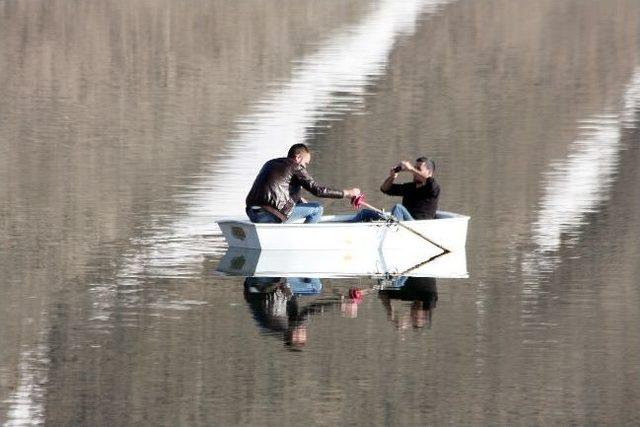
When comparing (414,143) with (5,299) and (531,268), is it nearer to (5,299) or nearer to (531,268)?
(531,268)

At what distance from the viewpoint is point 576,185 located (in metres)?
38.1

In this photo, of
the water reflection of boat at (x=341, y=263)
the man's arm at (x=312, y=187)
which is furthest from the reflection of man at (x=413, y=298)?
the man's arm at (x=312, y=187)

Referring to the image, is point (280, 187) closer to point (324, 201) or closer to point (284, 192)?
→ point (284, 192)

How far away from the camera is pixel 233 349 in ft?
63.1

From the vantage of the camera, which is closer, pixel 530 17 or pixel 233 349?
pixel 233 349

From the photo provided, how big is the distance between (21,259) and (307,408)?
9804 millimetres

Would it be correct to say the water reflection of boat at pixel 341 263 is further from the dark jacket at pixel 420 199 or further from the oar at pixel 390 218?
the dark jacket at pixel 420 199

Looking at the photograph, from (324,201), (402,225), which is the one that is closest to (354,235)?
(402,225)

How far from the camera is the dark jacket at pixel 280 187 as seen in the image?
27.2 meters

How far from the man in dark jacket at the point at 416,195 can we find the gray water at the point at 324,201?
40.0 inches

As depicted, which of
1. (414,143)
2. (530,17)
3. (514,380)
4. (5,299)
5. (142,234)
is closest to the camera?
(514,380)

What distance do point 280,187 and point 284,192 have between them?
0.09m

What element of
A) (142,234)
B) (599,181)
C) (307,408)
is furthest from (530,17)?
(307,408)

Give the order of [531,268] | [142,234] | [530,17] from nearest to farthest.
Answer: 1. [531,268]
2. [142,234]
3. [530,17]
